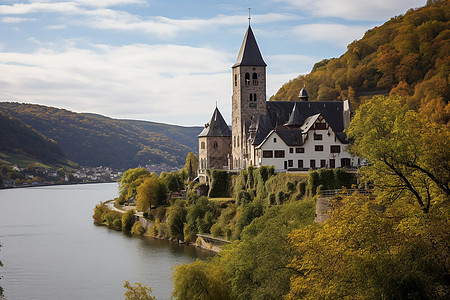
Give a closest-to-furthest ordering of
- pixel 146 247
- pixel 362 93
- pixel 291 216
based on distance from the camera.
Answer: pixel 291 216 < pixel 146 247 < pixel 362 93

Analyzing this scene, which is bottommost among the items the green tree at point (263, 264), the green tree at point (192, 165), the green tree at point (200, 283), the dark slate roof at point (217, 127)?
the green tree at point (200, 283)

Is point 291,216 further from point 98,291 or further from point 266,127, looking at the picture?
point 266,127

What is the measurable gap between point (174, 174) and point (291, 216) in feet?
149

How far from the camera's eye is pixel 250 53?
240 feet

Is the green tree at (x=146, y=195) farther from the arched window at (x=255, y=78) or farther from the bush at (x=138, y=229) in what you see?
the arched window at (x=255, y=78)

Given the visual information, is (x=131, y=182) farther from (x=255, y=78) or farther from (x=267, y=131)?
(x=267, y=131)

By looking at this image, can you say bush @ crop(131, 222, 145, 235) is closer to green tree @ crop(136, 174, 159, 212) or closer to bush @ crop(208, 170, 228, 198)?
green tree @ crop(136, 174, 159, 212)

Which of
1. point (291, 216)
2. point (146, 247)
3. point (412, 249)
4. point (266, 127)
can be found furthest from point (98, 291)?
point (266, 127)

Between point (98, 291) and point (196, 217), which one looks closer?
point (98, 291)

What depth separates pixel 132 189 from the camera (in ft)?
286

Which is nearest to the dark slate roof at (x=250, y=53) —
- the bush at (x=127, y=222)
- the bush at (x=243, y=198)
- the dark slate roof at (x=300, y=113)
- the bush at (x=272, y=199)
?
the dark slate roof at (x=300, y=113)

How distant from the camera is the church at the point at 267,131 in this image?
60.6 metres

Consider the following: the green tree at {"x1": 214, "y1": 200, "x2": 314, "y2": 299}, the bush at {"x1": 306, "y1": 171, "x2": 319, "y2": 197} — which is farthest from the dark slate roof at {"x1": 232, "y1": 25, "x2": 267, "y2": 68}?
the green tree at {"x1": 214, "y1": 200, "x2": 314, "y2": 299}

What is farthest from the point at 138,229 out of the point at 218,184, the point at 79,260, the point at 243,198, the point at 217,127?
the point at 243,198
